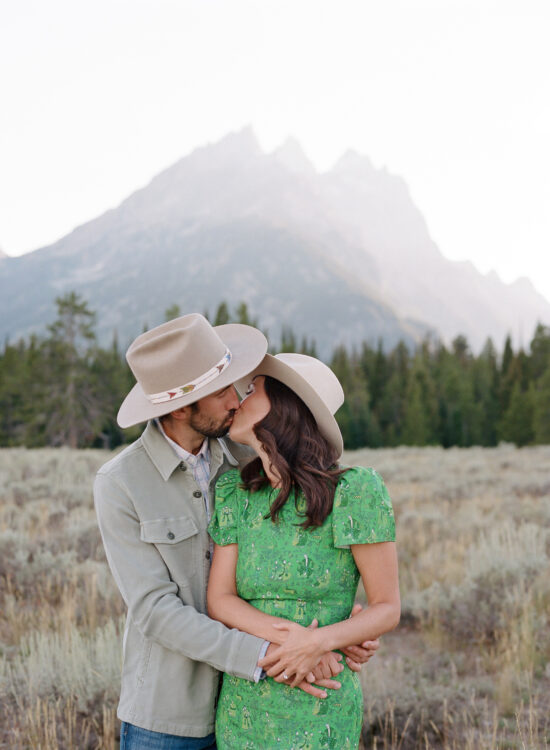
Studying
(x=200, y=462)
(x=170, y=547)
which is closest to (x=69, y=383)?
(x=200, y=462)

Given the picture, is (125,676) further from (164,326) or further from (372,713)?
(372,713)

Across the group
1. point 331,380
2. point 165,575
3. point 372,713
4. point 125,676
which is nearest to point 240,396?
point 331,380

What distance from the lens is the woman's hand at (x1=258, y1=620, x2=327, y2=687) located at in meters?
2.09

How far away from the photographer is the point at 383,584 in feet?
7.23

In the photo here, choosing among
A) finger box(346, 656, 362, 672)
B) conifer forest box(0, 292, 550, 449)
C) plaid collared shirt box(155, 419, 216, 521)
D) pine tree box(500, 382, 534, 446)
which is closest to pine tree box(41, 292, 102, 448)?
conifer forest box(0, 292, 550, 449)

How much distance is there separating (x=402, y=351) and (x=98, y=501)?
71.6 meters

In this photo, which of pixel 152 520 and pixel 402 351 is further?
pixel 402 351

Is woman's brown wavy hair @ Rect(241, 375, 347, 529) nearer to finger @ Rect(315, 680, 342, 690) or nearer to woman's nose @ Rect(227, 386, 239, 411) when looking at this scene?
woman's nose @ Rect(227, 386, 239, 411)

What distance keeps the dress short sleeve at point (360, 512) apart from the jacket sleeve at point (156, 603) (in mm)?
456

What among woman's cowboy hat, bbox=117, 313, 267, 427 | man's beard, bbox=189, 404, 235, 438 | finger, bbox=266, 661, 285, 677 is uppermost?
woman's cowboy hat, bbox=117, 313, 267, 427

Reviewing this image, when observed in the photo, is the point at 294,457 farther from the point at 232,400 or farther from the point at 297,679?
the point at 297,679

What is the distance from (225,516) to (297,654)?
20.5 inches

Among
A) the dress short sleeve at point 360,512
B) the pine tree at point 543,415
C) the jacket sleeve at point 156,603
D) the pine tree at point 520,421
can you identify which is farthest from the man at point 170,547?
the pine tree at point 520,421

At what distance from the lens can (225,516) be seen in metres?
2.32
